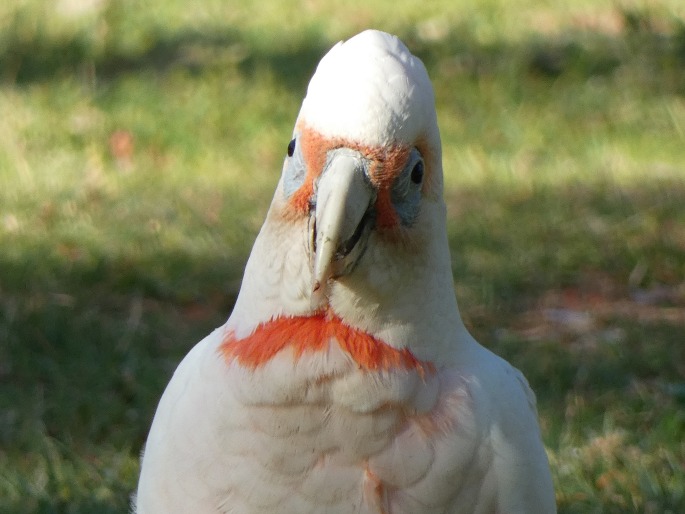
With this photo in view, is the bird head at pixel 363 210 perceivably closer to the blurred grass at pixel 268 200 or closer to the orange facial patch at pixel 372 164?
the orange facial patch at pixel 372 164

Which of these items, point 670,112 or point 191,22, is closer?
point 670,112

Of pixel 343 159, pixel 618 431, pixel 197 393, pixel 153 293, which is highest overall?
pixel 343 159

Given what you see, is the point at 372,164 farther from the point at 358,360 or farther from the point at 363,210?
the point at 358,360

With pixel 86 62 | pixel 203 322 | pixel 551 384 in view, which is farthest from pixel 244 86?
pixel 551 384

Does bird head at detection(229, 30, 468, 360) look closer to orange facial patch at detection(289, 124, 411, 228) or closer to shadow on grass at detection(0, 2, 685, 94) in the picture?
orange facial patch at detection(289, 124, 411, 228)

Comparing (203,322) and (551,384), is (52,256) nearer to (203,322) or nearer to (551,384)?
(203,322)

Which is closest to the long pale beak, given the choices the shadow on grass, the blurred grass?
the blurred grass

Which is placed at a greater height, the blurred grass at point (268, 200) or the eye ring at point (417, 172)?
the eye ring at point (417, 172)

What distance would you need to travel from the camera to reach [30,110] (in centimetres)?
532

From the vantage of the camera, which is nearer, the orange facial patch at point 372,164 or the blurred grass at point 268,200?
the orange facial patch at point 372,164

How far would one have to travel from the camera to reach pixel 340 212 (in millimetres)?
1656

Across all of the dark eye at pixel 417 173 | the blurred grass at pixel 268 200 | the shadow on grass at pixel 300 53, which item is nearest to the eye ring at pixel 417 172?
the dark eye at pixel 417 173

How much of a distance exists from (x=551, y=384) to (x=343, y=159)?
1838 mm

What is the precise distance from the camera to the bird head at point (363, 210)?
1701 millimetres
